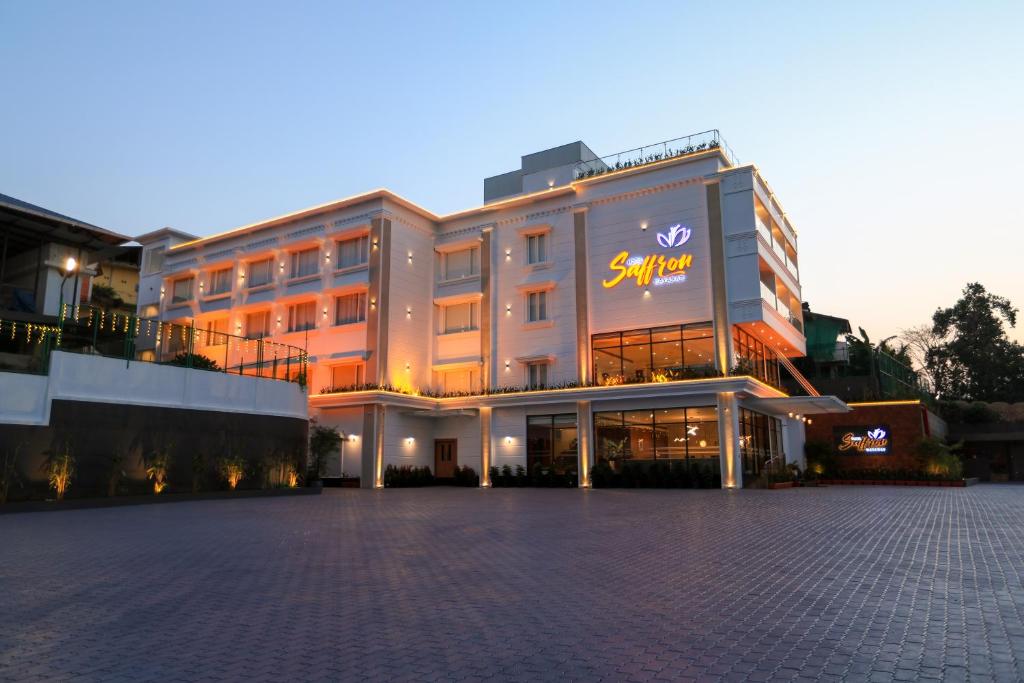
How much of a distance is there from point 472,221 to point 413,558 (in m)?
28.5

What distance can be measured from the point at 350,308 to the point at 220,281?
11.3 m

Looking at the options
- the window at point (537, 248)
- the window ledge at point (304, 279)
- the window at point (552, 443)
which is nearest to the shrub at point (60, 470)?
the window ledge at point (304, 279)

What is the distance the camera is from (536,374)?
33469 mm

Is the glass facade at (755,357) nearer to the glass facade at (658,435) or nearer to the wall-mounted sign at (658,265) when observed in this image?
the glass facade at (658,435)

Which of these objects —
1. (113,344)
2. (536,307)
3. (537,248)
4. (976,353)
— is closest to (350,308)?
(536,307)

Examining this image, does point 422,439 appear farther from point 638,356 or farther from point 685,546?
point 685,546

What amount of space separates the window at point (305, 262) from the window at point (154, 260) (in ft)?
38.8

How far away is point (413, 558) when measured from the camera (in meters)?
9.39

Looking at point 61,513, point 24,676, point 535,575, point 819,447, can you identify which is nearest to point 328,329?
point 61,513

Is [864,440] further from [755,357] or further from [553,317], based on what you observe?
[553,317]

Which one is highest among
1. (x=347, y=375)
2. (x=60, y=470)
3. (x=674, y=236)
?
(x=674, y=236)

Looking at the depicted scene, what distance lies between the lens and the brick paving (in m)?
4.66

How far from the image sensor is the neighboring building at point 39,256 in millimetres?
26391

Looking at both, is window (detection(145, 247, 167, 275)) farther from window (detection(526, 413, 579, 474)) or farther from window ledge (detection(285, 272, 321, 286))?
window (detection(526, 413, 579, 474))
